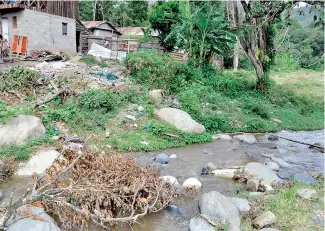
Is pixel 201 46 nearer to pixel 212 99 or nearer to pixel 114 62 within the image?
pixel 212 99

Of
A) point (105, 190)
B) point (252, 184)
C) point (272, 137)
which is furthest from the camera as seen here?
point (272, 137)

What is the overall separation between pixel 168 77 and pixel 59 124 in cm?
462

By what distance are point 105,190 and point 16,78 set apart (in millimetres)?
6224

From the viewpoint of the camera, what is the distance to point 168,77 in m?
11.2

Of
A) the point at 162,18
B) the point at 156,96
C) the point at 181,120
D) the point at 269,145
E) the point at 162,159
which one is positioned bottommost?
the point at 269,145

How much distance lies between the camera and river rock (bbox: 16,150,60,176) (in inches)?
234

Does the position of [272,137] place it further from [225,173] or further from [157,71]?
[157,71]

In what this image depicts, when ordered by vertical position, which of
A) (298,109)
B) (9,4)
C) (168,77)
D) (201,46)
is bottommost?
(298,109)

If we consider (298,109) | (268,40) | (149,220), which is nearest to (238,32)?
(268,40)

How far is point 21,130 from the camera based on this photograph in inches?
273

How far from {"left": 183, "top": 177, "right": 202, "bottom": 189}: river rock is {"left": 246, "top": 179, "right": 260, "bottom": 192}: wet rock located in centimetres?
85

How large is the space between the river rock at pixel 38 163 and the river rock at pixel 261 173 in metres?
3.65

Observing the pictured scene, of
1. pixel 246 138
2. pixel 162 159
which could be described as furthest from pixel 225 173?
pixel 246 138

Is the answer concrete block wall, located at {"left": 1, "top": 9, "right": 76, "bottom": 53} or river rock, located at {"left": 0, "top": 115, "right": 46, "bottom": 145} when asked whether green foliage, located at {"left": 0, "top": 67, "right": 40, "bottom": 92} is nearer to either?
river rock, located at {"left": 0, "top": 115, "right": 46, "bottom": 145}
